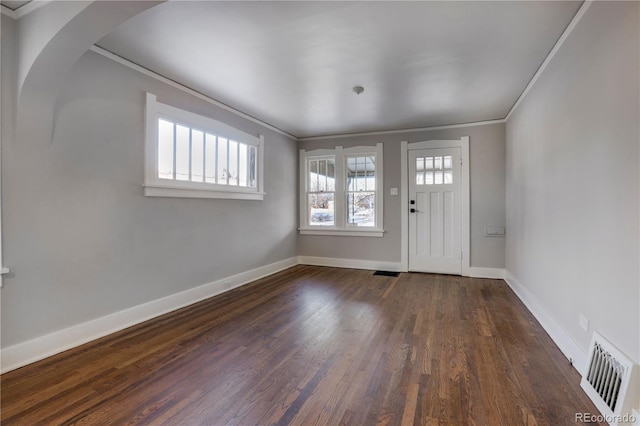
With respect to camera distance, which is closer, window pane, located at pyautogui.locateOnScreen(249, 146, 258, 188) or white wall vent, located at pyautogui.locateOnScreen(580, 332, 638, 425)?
white wall vent, located at pyautogui.locateOnScreen(580, 332, 638, 425)

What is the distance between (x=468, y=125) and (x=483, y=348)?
364cm

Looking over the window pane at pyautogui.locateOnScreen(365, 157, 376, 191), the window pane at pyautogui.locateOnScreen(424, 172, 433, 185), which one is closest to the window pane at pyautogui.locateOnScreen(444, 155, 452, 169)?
the window pane at pyautogui.locateOnScreen(424, 172, 433, 185)

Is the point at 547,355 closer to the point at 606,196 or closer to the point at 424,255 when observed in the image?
the point at 606,196

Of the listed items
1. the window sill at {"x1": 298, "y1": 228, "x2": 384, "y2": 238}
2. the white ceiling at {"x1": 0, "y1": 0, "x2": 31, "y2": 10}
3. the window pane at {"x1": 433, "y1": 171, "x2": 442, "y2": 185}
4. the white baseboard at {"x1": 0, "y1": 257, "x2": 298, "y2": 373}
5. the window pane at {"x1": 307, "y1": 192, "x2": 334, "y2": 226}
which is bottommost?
the white baseboard at {"x1": 0, "y1": 257, "x2": 298, "y2": 373}

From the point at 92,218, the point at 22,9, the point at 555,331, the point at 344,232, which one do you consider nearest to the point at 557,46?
the point at 555,331

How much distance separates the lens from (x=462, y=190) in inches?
187

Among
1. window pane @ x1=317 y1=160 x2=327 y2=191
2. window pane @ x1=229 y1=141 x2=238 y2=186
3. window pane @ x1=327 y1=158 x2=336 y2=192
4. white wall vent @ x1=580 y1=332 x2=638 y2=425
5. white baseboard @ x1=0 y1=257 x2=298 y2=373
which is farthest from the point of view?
window pane @ x1=317 y1=160 x2=327 y2=191

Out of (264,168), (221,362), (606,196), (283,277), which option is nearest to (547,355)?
(606,196)

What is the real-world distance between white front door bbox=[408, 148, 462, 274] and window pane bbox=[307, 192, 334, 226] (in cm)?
148

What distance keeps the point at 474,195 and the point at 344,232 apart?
2.26 meters

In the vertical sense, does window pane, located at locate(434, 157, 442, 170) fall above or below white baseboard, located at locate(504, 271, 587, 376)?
above

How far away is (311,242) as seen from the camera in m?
5.75

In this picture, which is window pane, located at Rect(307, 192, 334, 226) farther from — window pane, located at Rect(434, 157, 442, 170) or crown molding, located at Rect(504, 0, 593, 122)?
crown molding, located at Rect(504, 0, 593, 122)

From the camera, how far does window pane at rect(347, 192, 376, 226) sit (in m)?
5.41
